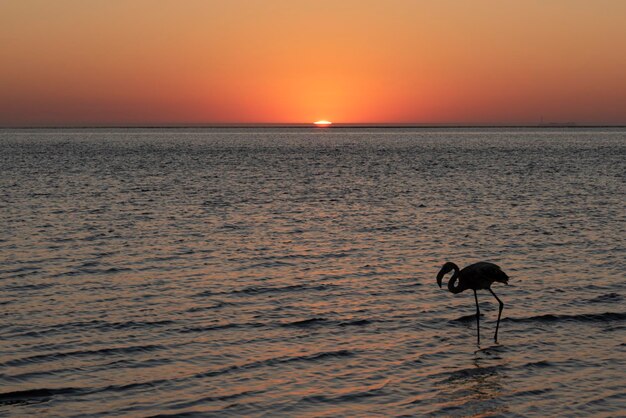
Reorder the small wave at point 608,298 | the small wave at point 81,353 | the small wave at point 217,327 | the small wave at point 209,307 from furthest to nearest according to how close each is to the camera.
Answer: the small wave at point 608,298
the small wave at point 209,307
the small wave at point 217,327
the small wave at point 81,353

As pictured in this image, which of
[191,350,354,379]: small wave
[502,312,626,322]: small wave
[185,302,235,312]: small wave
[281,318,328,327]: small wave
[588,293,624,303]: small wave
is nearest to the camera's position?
[191,350,354,379]: small wave

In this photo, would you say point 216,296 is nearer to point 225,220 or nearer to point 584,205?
point 225,220

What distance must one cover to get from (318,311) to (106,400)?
23.2 feet

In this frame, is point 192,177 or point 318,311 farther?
point 192,177

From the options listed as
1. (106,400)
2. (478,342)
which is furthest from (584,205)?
(106,400)

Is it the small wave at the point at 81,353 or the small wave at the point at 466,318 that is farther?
the small wave at the point at 466,318

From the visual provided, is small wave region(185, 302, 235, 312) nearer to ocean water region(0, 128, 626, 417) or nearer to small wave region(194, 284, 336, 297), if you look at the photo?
ocean water region(0, 128, 626, 417)

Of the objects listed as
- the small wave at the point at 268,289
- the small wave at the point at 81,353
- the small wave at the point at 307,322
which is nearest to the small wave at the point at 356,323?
the small wave at the point at 307,322

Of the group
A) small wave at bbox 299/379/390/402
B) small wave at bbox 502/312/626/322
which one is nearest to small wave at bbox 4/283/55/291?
small wave at bbox 299/379/390/402

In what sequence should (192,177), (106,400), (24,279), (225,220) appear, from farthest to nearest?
1. (192,177)
2. (225,220)
3. (24,279)
4. (106,400)

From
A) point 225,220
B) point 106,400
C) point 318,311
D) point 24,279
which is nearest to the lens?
point 106,400

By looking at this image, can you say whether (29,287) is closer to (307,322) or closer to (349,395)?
(307,322)

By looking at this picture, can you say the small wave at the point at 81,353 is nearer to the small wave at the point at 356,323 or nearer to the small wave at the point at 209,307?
the small wave at the point at 209,307

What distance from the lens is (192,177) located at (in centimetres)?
7225
